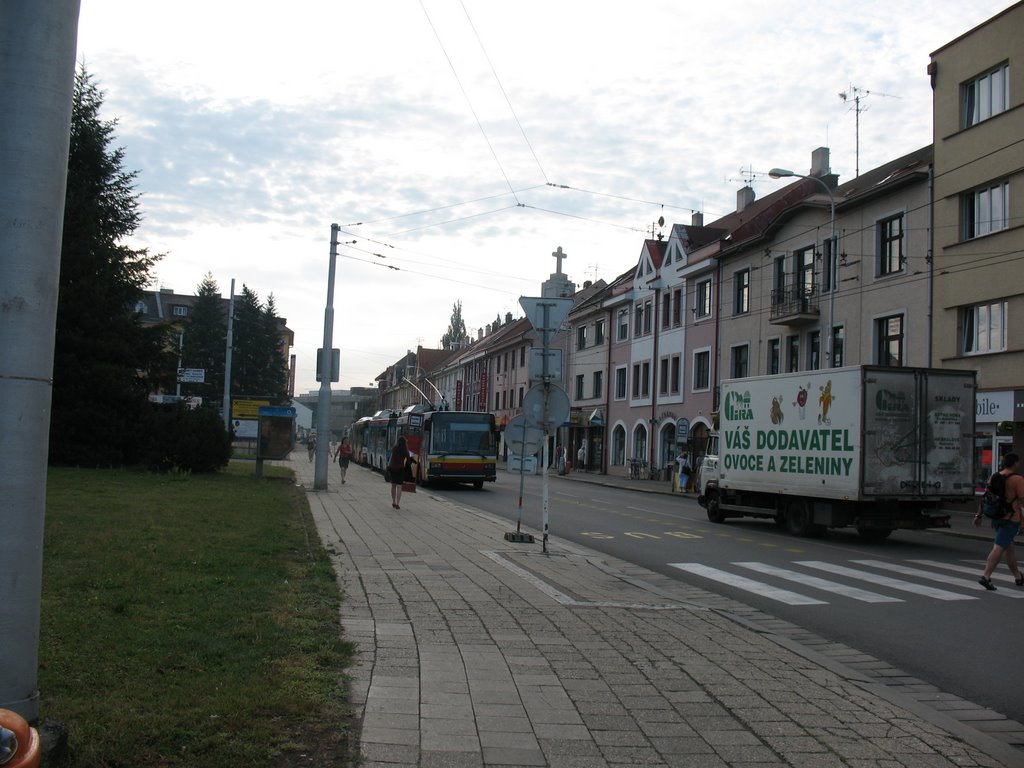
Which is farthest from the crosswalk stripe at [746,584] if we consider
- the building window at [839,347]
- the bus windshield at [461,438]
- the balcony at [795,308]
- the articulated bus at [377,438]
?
the articulated bus at [377,438]

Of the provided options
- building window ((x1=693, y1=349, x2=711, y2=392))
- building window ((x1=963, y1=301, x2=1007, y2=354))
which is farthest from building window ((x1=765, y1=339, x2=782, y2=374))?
building window ((x1=963, y1=301, x2=1007, y2=354))

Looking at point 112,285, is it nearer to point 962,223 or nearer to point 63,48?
point 962,223

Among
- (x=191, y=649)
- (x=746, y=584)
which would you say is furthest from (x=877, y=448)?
(x=191, y=649)

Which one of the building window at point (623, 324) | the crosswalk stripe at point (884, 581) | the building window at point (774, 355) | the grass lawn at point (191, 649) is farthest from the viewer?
the building window at point (623, 324)

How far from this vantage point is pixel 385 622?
24.9 feet

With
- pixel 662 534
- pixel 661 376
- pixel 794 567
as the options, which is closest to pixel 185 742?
pixel 794 567

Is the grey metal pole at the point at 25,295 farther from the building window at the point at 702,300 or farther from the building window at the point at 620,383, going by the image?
the building window at the point at 620,383

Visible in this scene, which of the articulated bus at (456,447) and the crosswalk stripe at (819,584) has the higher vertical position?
the articulated bus at (456,447)

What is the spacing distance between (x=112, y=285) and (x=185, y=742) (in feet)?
103

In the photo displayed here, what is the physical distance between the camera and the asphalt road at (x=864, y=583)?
756 cm

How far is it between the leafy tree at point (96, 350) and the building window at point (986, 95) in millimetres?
27265

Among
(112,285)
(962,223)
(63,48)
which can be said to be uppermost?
(962,223)

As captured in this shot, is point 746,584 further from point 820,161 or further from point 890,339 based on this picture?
point 820,161

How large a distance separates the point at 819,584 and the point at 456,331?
120103mm
